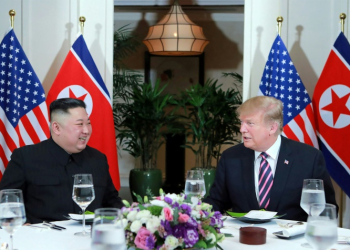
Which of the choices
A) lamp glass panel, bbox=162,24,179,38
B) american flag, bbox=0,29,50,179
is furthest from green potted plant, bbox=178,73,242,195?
american flag, bbox=0,29,50,179

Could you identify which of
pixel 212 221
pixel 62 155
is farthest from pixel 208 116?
pixel 212 221

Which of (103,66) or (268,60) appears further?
(103,66)

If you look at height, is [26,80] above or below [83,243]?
above

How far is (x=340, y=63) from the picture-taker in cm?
375

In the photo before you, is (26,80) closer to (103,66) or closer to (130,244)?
(103,66)

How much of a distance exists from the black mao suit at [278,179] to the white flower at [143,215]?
1077 mm

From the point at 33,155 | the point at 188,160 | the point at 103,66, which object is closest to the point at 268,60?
the point at 103,66

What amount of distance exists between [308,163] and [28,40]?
261 centimetres

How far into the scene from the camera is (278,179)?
8.11 ft

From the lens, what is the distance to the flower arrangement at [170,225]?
144 cm

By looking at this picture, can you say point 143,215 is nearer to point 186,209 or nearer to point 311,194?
point 186,209

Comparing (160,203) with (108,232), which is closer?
(108,232)

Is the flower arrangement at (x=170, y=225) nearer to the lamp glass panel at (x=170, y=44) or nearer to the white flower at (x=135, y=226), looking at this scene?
the white flower at (x=135, y=226)

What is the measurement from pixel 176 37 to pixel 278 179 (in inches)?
116
